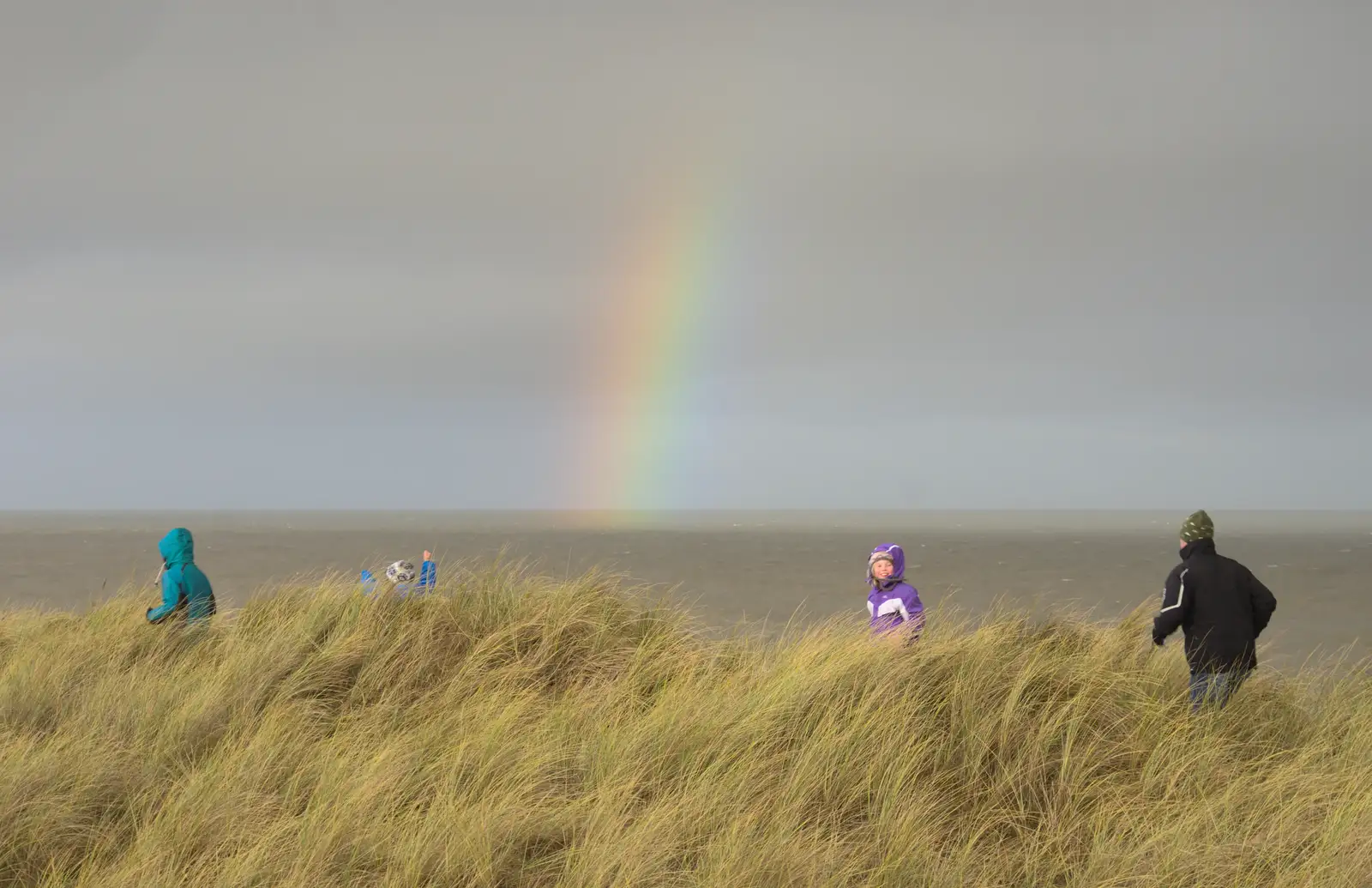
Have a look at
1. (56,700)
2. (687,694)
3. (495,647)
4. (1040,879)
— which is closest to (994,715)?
(1040,879)

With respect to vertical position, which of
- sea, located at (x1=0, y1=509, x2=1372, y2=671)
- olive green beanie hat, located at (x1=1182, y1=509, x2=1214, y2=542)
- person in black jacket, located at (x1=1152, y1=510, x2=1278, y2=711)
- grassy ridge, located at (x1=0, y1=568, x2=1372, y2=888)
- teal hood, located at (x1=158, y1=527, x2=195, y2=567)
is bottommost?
sea, located at (x1=0, y1=509, x2=1372, y2=671)

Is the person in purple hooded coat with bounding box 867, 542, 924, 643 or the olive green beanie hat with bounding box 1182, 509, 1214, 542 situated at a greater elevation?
the olive green beanie hat with bounding box 1182, 509, 1214, 542

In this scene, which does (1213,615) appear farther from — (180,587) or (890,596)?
(180,587)

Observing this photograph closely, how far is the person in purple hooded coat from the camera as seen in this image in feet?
26.9

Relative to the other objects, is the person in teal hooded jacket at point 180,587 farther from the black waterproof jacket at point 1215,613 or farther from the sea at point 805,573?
the black waterproof jacket at point 1215,613

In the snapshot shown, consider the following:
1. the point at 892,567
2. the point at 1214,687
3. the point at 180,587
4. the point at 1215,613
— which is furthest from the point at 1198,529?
the point at 180,587

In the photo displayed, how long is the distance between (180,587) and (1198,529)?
27.8ft

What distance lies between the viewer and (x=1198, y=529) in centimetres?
816

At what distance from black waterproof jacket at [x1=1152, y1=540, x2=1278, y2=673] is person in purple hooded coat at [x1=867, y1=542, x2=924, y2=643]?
176cm

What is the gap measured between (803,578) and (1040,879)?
38.6 meters

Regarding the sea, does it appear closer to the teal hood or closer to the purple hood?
the purple hood

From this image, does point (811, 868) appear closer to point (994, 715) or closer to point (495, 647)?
point (994, 715)

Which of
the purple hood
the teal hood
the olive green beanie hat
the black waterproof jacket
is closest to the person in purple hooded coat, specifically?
the purple hood

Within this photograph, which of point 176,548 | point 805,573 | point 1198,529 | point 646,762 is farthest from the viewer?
point 805,573
